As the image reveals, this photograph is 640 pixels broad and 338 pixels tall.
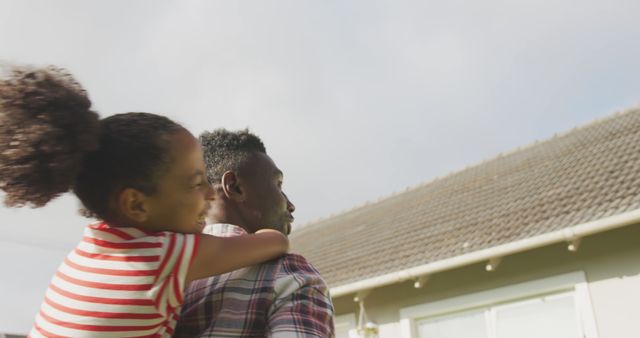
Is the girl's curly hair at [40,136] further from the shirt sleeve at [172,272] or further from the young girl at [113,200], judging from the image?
the shirt sleeve at [172,272]

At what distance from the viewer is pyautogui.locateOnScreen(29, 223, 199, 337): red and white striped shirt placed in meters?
1.25

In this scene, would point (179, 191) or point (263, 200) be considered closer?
point (179, 191)

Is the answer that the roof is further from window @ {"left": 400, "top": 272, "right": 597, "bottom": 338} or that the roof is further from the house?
window @ {"left": 400, "top": 272, "right": 597, "bottom": 338}

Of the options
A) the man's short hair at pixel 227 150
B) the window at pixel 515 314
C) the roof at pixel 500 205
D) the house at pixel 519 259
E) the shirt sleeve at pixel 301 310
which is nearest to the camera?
the shirt sleeve at pixel 301 310

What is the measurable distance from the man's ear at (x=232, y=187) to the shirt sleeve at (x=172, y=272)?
0.27 metres

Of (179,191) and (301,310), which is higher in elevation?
(179,191)

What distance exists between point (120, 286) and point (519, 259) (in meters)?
6.57

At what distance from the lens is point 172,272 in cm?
128

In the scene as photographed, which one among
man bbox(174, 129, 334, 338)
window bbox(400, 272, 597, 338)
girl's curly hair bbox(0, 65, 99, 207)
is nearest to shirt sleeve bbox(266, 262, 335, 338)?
man bbox(174, 129, 334, 338)

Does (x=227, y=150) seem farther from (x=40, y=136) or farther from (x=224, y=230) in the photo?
(x=40, y=136)

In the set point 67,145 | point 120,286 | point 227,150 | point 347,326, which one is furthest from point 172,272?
point 347,326

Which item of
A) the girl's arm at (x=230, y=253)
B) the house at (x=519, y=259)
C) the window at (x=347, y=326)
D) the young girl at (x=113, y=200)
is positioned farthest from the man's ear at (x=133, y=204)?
the window at (x=347, y=326)

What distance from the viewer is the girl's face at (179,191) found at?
53.4 inches

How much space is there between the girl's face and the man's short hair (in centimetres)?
21
